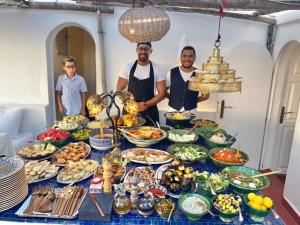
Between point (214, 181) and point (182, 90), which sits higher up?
point (182, 90)

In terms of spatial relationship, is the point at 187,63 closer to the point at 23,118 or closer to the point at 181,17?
the point at 181,17

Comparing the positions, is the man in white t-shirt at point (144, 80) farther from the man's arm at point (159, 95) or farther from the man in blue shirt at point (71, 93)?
the man in blue shirt at point (71, 93)

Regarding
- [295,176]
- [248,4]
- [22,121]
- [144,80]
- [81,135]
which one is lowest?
[295,176]

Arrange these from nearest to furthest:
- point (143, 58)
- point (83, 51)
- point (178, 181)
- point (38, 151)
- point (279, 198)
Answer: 1. point (178, 181)
2. point (38, 151)
3. point (143, 58)
4. point (279, 198)
5. point (83, 51)

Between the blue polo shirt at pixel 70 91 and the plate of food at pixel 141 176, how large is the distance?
2829mm

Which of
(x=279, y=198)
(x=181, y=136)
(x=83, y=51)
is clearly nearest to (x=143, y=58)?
(x=181, y=136)

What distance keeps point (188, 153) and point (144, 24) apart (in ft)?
4.17

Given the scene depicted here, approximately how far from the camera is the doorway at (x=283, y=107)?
171 inches

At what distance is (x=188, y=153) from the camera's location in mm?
2385

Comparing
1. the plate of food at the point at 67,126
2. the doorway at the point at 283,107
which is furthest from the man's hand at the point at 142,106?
the doorway at the point at 283,107

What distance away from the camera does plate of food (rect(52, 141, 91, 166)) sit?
2.27 metres

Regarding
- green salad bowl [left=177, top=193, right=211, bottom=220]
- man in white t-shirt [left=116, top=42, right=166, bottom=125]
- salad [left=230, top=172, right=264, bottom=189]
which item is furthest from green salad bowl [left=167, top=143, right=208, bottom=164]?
man in white t-shirt [left=116, top=42, right=166, bottom=125]

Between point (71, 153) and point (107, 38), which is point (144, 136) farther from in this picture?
point (107, 38)

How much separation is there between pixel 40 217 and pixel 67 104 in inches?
126
